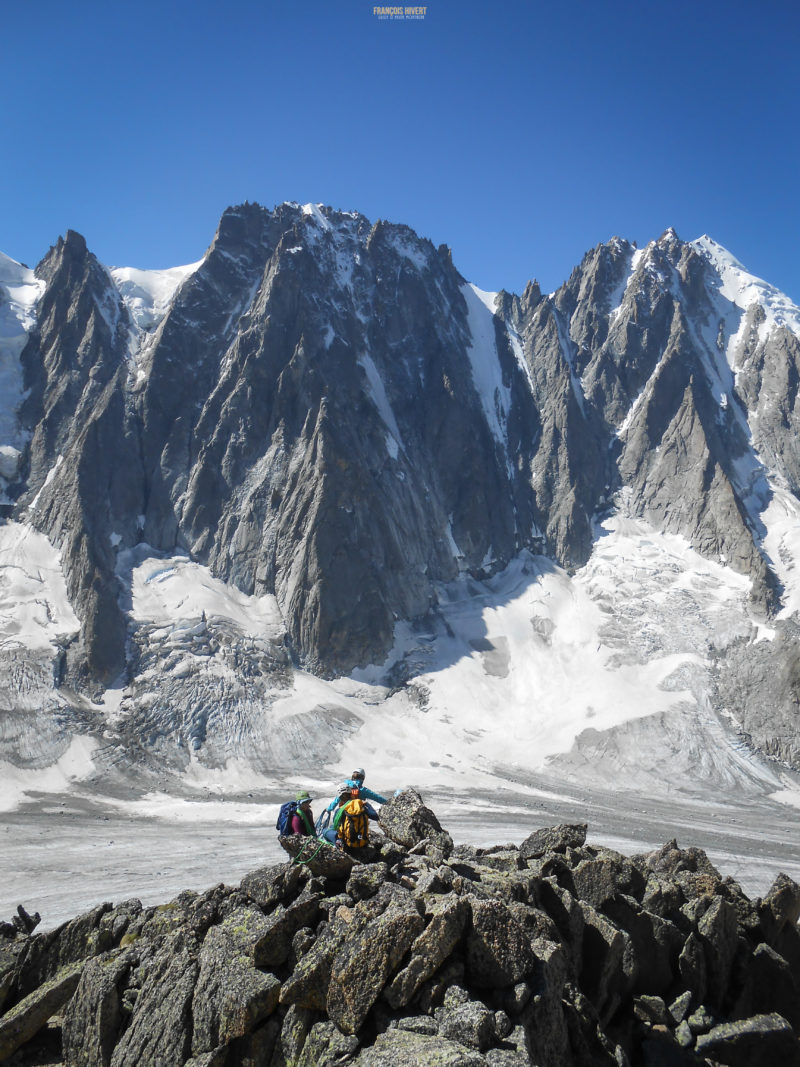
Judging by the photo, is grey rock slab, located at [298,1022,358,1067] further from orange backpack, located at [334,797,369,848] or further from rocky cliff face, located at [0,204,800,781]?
rocky cliff face, located at [0,204,800,781]

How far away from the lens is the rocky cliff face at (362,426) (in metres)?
91.2

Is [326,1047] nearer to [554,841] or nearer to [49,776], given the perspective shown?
[554,841]

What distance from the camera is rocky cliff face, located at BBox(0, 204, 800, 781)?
9119 cm

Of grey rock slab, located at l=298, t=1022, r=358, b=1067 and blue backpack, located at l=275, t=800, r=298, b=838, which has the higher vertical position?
blue backpack, located at l=275, t=800, r=298, b=838

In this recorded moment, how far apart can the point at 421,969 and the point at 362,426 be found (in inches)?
3965

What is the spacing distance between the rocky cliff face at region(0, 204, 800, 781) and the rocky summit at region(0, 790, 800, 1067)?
65320 millimetres

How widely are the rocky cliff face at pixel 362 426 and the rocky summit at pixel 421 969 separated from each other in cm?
6532

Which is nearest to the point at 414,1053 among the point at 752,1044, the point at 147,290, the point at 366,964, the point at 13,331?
the point at 366,964

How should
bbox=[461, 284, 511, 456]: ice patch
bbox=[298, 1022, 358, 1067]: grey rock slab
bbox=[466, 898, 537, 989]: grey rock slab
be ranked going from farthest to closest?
bbox=[461, 284, 511, 456]: ice patch
bbox=[466, 898, 537, 989]: grey rock slab
bbox=[298, 1022, 358, 1067]: grey rock slab

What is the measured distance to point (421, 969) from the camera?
9.12 metres

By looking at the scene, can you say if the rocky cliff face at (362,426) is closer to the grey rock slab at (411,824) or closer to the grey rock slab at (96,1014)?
the grey rock slab at (411,824)

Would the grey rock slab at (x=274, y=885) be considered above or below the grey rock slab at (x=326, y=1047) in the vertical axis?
above

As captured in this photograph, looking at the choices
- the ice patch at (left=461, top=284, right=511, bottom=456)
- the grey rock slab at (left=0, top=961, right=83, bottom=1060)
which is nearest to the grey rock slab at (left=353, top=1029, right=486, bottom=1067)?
the grey rock slab at (left=0, top=961, right=83, bottom=1060)

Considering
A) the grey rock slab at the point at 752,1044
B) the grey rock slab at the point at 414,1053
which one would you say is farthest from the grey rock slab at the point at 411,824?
the grey rock slab at the point at 752,1044
